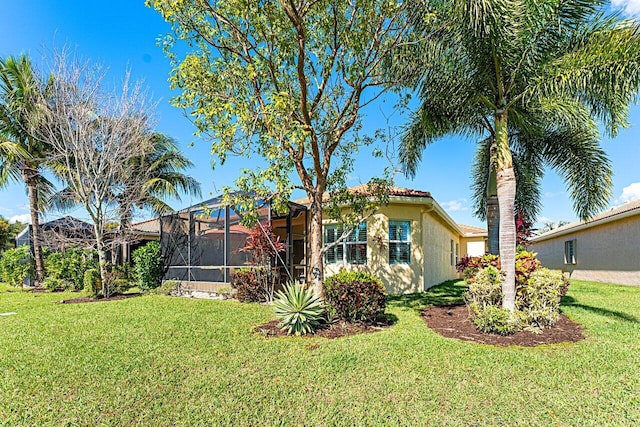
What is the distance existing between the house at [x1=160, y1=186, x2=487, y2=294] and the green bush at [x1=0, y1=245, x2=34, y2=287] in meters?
9.44

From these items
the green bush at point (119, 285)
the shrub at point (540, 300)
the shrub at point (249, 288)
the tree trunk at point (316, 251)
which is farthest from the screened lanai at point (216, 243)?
the shrub at point (540, 300)

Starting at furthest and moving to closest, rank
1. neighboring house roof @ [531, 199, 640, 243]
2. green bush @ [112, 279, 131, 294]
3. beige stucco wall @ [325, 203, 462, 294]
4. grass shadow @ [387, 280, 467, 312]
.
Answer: neighboring house roof @ [531, 199, 640, 243], green bush @ [112, 279, 131, 294], beige stucco wall @ [325, 203, 462, 294], grass shadow @ [387, 280, 467, 312]

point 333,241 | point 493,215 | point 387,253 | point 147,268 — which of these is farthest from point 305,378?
point 147,268

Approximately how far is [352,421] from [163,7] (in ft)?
25.8

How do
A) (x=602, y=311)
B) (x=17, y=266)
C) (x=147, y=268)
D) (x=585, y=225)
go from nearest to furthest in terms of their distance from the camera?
(x=602, y=311), (x=147, y=268), (x=17, y=266), (x=585, y=225)

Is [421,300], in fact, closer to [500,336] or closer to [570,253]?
[500,336]

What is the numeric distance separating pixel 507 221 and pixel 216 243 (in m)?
9.86

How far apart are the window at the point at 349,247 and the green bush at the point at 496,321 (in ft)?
20.1

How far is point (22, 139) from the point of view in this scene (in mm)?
16688

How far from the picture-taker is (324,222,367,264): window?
13273mm

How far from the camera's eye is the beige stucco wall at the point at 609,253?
15359mm

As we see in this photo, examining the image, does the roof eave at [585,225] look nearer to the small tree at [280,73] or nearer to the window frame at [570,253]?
the window frame at [570,253]

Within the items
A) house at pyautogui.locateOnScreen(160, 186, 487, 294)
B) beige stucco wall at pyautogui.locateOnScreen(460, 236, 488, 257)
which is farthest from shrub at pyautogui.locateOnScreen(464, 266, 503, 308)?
beige stucco wall at pyautogui.locateOnScreen(460, 236, 488, 257)

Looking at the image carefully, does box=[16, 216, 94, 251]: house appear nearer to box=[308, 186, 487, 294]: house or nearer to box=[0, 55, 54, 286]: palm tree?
box=[0, 55, 54, 286]: palm tree
